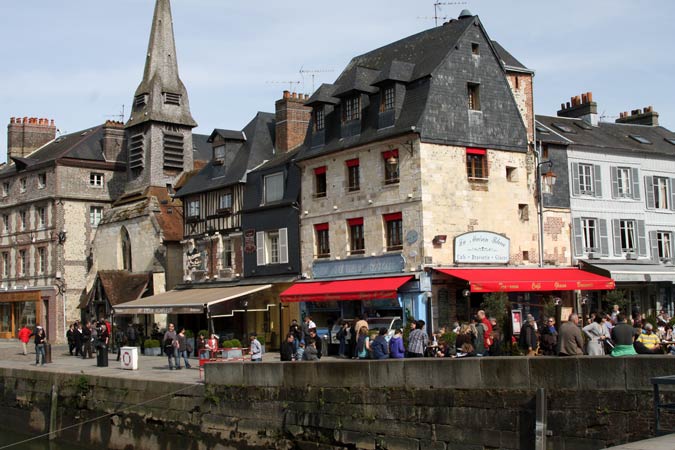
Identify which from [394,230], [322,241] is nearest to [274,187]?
[322,241]

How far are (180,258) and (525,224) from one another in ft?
53.5

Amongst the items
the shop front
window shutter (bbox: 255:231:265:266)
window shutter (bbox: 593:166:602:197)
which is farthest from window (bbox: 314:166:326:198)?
the shop front

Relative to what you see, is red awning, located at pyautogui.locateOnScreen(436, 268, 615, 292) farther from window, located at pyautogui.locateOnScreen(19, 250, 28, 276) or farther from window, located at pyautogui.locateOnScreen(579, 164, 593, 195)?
window, located at pyautogui.locateOnScreen(19, 250, 28, 276)

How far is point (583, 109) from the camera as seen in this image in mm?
35969

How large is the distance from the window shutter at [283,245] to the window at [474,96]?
791 cm

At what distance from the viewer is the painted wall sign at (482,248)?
2677 centimetres

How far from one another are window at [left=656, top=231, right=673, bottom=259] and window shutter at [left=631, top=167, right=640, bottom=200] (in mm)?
1762

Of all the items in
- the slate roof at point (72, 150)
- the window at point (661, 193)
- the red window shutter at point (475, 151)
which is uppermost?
the slate roof at point (72, 150)

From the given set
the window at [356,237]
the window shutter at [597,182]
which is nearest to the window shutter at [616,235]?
the window shutter at [597,182]

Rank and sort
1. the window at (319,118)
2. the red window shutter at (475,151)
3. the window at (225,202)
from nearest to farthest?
the red window shutter at (475,151), the window at (319,118), the window at (225,202)

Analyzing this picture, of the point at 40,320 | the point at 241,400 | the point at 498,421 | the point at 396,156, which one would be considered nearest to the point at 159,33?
the point at 40,320

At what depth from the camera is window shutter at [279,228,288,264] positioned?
102 ft

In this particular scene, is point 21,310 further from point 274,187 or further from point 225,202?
point 274,187

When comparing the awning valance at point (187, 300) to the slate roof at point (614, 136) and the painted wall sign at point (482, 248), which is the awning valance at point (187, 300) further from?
the slate roof at point (614, 136)
